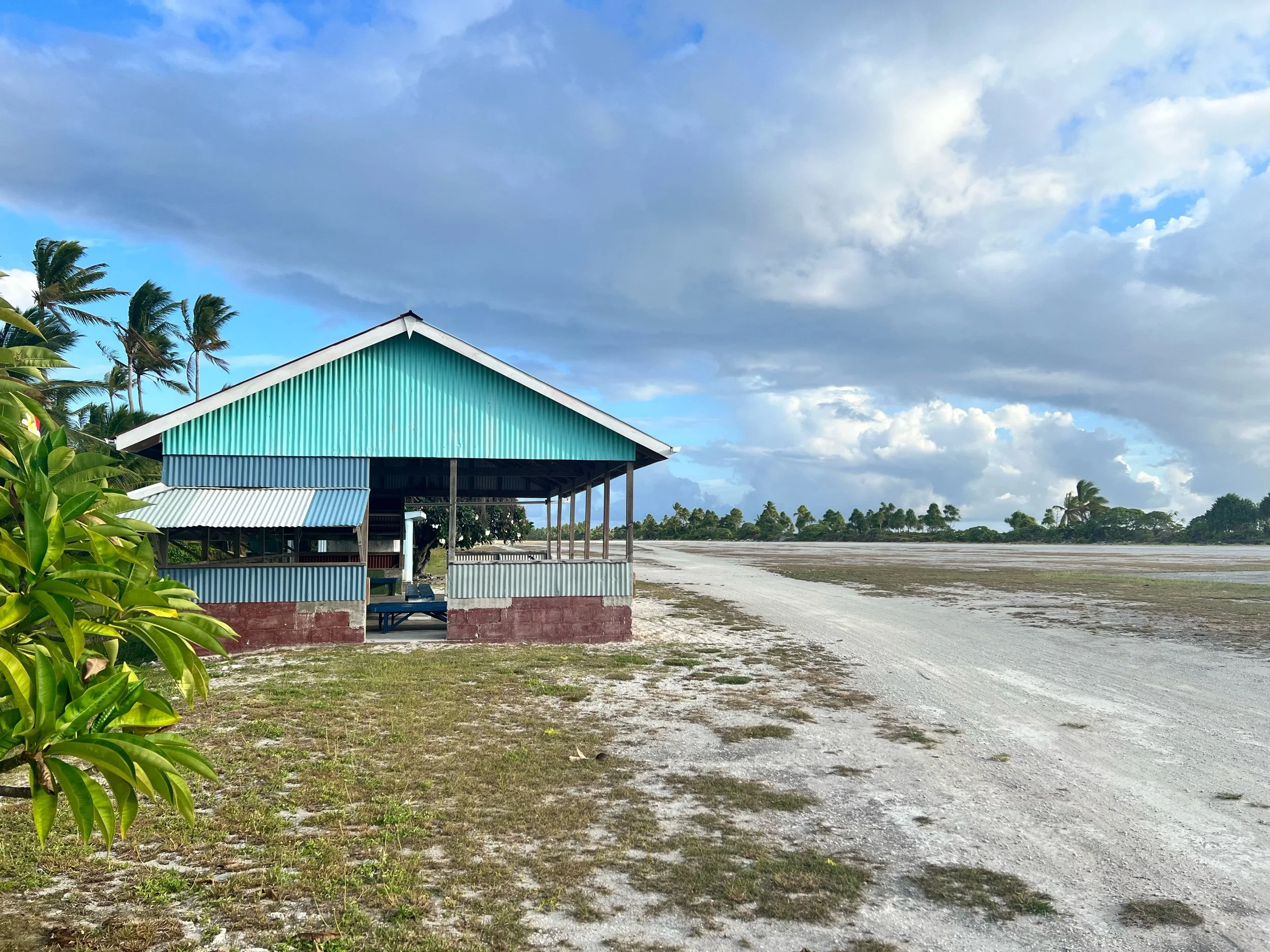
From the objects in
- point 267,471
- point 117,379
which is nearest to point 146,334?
point 117,379

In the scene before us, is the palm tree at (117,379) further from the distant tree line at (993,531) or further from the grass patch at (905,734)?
the distant tree line at (993,531)

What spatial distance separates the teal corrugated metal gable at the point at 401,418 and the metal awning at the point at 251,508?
2.47 ft

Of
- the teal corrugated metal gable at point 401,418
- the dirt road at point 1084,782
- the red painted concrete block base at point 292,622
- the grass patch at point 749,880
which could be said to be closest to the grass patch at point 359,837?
the grass patch at point 749,880

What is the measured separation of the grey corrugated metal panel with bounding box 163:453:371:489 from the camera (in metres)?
15.3

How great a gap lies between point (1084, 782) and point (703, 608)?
15.3 meters

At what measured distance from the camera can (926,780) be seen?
7316mm

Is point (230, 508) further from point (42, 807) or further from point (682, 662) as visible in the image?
point (42, 807)

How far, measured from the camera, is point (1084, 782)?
7.32 metres

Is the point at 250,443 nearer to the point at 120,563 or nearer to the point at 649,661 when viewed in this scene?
the point at 649,661

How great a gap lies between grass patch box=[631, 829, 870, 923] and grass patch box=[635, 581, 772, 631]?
12313 millimetres

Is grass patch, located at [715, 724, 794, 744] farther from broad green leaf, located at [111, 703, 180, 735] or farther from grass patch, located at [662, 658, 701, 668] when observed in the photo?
broad green leaf, located at [111, 703, 180, 735]

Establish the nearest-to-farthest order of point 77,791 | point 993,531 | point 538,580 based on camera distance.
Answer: point 77,791
point 538,580
point 993,531

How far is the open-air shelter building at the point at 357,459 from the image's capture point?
14898mm

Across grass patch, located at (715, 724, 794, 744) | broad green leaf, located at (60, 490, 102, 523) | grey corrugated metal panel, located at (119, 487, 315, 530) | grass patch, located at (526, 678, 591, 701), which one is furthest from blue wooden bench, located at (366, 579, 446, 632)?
broad green leaf, located at (60, 490, 102, 523)
